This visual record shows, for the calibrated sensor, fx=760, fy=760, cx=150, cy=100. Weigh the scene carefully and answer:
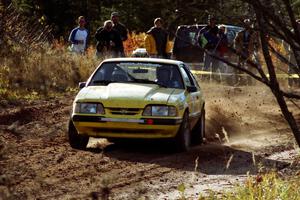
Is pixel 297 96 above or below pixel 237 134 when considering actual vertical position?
above

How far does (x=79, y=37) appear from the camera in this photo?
2100 cm

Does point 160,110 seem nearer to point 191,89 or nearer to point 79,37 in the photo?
point 191,89

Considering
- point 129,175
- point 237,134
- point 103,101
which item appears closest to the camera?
point 129,175

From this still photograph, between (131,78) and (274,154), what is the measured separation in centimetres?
253

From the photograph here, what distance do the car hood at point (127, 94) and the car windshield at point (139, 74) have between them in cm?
25

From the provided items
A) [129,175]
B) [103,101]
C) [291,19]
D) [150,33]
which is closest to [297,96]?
[291,19]

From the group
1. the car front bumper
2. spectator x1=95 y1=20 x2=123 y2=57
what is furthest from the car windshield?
spectator x1=95 y1=20 x2=123 y2=57

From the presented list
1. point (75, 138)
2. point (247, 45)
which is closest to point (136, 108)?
point (75, 138)

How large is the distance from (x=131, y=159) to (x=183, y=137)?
3.48 ft

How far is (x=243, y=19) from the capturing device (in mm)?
3078

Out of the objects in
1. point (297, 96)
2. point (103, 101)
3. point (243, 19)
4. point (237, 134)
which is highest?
point (243, 19)

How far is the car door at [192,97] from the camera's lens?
11930 mm

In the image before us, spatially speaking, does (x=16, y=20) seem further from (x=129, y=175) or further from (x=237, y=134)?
(x=129, y=175)

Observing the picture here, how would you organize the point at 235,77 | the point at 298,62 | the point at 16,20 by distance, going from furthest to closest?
1. the point at 235,77
2. the point at 16,20
3. the point at 298,62
